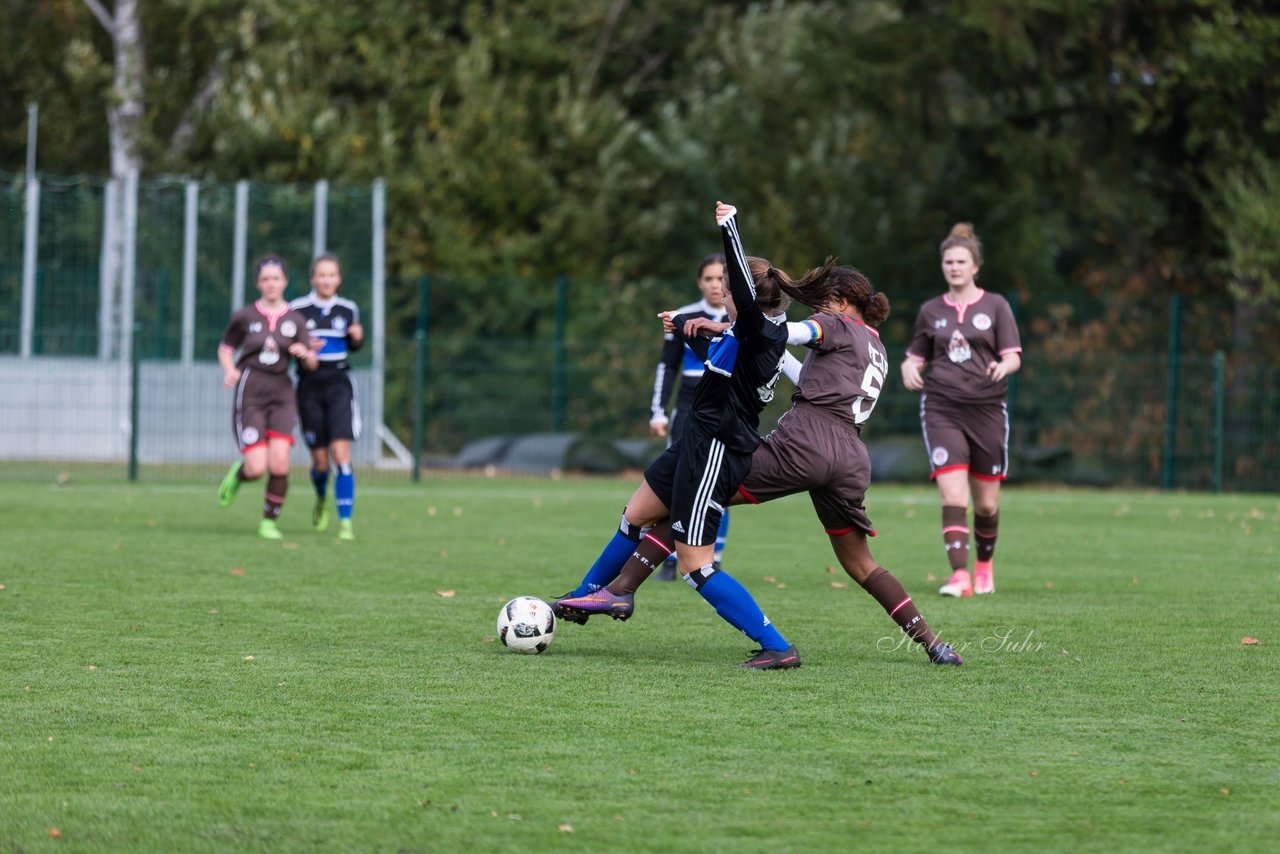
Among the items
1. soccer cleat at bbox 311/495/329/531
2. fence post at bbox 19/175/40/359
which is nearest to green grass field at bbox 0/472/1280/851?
soccer cleat at bbox 311/495/329/531

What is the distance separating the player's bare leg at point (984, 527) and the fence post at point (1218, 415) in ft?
39.0

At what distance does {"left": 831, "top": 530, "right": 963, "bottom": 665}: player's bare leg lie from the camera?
23.0 ft

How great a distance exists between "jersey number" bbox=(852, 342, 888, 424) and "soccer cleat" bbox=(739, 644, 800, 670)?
1005 mm

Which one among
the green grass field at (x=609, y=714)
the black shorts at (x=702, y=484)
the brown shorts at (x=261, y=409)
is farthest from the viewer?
the brown shorts at (x=261, y=409)

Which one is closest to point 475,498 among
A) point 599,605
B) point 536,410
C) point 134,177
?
point 536,410

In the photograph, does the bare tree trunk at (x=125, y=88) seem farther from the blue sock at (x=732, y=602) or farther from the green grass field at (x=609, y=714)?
the blue sock at (x=732, y=602)

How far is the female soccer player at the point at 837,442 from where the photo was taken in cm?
694

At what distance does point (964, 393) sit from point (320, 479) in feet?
17.6

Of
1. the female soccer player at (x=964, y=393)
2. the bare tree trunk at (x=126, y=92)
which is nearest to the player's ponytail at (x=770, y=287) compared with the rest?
the female soccer player at (x=964, y=393)

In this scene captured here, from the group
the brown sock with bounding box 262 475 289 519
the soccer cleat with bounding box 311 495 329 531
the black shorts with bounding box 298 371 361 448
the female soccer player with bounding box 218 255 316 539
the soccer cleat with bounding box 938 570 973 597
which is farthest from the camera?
the soccer cleat with bounding box 311 495 329 531

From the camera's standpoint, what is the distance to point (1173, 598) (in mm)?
9641

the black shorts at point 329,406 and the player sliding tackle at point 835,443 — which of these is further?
the black shorts at point 329,406

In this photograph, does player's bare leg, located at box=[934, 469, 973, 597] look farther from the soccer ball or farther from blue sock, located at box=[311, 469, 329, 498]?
blue sock, located at box=[311, 469, 329, 498]

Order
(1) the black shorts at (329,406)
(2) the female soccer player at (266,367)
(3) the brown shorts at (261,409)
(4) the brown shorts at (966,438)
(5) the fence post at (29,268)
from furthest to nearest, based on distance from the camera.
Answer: (5) the fence post at (29,268) → (1) the black shorts at (329,406) → (3) the brown shorts at (261,409) → (2) the female soccer player at (266,367) → (4) the brown shorts at (966,438)
